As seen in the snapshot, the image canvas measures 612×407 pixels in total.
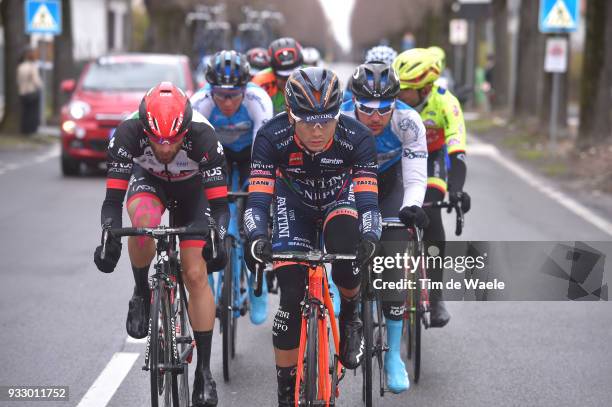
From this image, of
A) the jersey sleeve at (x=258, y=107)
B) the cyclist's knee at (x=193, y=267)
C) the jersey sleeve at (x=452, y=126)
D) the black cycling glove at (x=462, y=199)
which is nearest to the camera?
the cyclist's knee at (x=193, y=267)

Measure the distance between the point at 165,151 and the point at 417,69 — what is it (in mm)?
2076

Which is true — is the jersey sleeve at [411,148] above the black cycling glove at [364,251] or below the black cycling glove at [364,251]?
above

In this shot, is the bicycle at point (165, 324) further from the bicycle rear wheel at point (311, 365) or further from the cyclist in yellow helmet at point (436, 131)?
the cyclist in yellow helmet at point (436, 131)

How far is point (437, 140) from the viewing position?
7.54 meters

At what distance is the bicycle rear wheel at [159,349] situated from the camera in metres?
Result: 5.09

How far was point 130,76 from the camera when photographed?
1862 centimetres

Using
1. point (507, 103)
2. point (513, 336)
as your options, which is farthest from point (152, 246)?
point (507, 103)

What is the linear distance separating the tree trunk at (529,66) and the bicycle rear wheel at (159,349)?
80.4ft

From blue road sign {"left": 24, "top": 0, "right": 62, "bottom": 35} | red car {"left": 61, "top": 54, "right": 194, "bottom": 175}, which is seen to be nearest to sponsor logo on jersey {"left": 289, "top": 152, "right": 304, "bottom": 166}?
red car {"left": 61, "top": 54, "right": 194, "bottom": 175}

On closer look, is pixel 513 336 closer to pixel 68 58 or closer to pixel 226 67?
pixel 226 67

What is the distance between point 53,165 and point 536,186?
8290 millimetres

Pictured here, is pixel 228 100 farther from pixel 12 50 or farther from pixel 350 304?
pixel 12 50

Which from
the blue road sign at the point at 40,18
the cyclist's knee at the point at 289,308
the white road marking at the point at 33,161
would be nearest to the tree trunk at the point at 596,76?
the white road marking at the point at 33,161

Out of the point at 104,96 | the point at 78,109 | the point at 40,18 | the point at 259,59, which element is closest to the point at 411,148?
the point at 259,59
